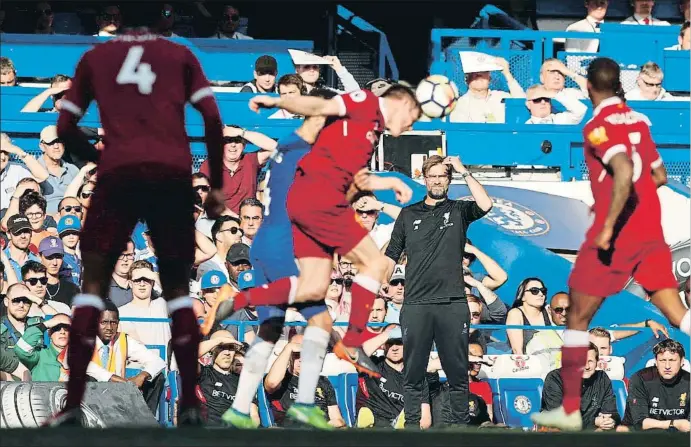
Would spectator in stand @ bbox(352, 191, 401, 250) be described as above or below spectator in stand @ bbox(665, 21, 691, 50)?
below

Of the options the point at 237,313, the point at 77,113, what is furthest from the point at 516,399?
the point at 77,113

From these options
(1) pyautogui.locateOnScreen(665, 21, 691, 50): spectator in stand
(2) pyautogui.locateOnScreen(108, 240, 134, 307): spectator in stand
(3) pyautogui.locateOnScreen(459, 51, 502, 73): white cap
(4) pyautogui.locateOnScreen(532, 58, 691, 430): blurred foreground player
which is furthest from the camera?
(1) pyautogui.locateOnScreen(665, 21, 691, 50): spectator in stand

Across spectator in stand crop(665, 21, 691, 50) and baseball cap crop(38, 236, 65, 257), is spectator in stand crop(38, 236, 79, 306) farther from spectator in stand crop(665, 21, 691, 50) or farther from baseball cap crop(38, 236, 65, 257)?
spectator in stand crop(665, 21, 691, 50)

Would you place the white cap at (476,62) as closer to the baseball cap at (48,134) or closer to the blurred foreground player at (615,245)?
Answer: the baseball cap at (48,134)

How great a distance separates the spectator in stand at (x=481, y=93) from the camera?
39.8ft

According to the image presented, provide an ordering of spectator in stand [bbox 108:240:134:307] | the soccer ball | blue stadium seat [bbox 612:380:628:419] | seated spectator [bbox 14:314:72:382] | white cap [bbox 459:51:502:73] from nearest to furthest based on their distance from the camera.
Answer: the soccer ball, seated spectator [bbox 14:314:72:382], blue stadium seat [bbox 612:380:628:419], spectator in stand [bbox 108:240:134:307], white cap [bbox 459:51:502:73]

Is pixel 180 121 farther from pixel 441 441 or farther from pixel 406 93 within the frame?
pixel 441 441

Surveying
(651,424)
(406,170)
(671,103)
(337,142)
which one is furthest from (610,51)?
(337,142)

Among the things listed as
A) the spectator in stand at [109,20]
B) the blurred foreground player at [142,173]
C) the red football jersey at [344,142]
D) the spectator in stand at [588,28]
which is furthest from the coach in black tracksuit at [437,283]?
→ the spectator in stand at [109,20]

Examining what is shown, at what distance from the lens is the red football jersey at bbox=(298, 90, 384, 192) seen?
27.6ft

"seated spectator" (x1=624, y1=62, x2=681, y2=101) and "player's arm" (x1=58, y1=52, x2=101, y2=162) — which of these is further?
"seated spectator" (x1=624, y1=62, x2=681, y2=101)

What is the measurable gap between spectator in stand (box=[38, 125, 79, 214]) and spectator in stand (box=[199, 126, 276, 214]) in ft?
4.53

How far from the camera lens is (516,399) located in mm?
9930

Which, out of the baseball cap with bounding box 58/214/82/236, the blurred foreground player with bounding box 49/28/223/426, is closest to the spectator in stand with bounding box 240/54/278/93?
the baseball cap with bounding box 58/214/82/236
